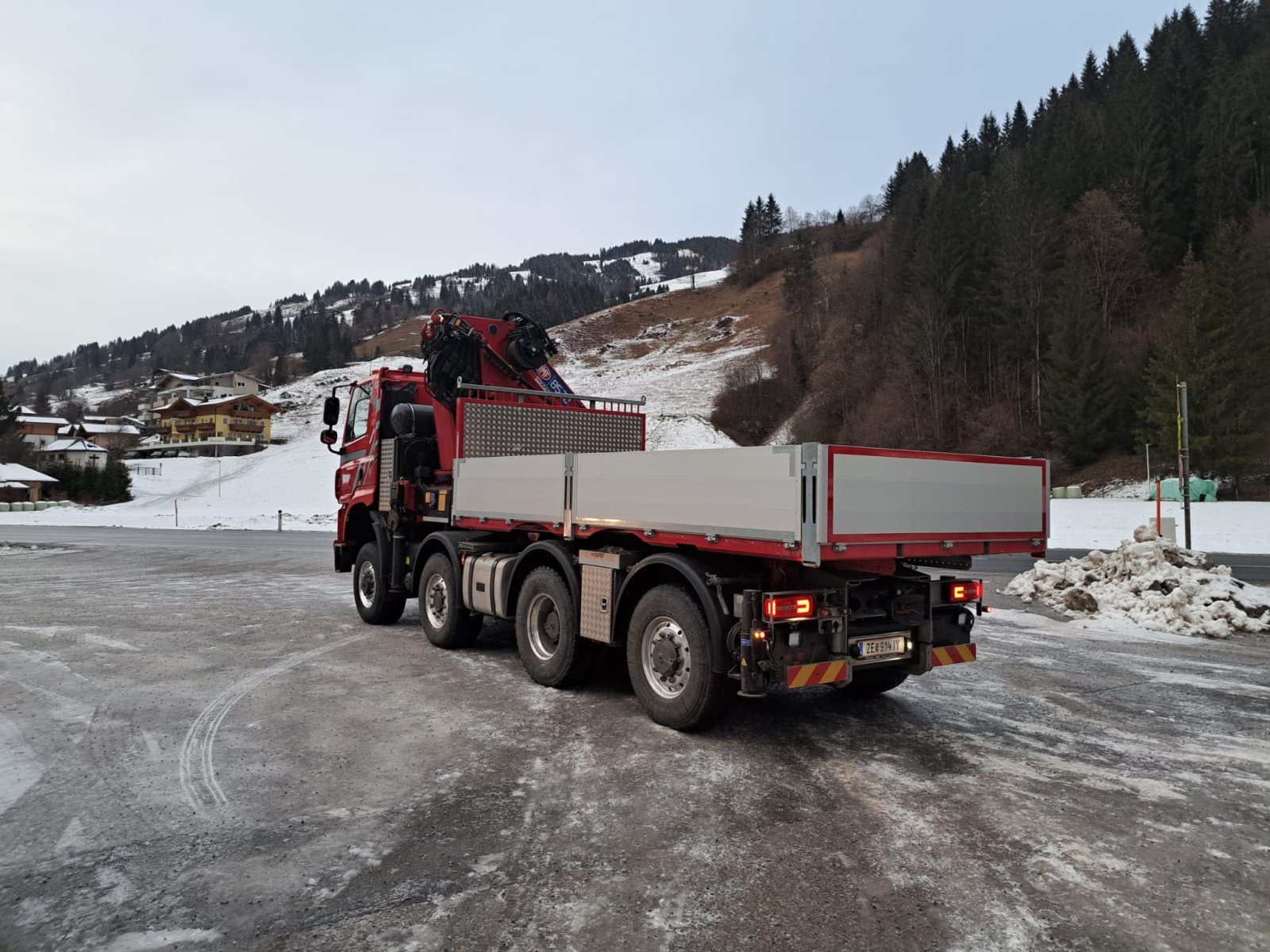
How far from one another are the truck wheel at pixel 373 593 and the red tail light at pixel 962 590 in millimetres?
6699

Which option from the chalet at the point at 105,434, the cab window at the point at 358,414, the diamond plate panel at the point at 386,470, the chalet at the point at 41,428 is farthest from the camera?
the chalet at the point at 41,428

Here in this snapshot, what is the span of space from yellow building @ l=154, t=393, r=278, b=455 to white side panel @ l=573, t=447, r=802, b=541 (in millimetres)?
86130

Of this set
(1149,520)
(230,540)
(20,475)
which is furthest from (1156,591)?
(20,475)

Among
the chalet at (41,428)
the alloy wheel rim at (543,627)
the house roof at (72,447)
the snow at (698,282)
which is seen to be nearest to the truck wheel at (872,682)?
the alloy wheel rim at (543,627)

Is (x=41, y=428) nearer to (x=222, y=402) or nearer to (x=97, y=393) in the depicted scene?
(x=222, y=402)

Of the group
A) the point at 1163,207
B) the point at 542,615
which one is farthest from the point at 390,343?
the point at 542,615

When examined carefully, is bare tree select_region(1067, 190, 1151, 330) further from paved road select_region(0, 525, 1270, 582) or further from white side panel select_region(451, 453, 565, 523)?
white side panel select_region(451, 453, 565, 523)

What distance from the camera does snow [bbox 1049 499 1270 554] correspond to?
1948 cm

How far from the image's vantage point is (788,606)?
192 inches

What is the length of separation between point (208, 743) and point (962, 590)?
5521 mm

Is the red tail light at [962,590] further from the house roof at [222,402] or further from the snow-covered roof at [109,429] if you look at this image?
the snow-covered roof at [109,429]

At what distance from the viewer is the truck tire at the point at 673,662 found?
17.3 ft

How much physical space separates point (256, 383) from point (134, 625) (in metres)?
136

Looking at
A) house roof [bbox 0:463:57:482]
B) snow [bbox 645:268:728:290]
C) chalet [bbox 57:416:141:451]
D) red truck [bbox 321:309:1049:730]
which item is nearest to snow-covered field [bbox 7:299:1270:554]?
house roof [bbox 0:463:57:482]
